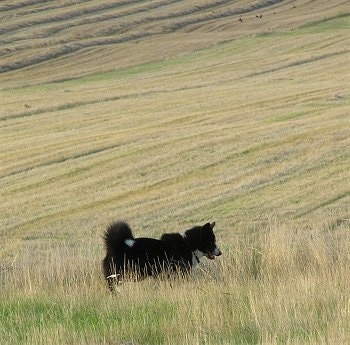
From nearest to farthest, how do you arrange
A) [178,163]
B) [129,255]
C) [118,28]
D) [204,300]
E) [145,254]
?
[204,300] < [129,255] < [145,254] < [178,163] < [118,28]

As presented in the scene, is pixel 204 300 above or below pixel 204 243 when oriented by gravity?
below

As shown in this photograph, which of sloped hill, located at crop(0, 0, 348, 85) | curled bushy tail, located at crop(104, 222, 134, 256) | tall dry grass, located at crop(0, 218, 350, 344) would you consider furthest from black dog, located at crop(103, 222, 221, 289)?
sloped hill, located at crop(0, 0, 348, 85)

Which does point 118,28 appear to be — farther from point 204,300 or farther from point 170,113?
point 204,300

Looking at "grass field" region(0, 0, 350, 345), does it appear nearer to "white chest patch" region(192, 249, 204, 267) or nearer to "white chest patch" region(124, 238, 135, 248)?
"white chest patch" region(192, 249, 204, 267)

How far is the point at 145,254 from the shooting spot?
8.52m

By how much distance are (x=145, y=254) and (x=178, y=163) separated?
15.1 metres

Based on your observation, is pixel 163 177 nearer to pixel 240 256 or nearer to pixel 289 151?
pixel 289 151

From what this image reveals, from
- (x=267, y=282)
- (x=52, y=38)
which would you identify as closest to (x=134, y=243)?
(x=267, y=282)

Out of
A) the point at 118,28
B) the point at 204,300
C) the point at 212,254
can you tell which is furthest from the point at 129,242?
the point at 118,28

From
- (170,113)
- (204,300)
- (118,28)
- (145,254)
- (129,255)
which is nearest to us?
(204,300)

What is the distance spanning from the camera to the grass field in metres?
6.38

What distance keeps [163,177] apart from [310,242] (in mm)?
13409

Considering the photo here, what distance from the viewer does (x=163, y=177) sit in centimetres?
2206

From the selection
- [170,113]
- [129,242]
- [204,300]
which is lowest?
[204,300]
